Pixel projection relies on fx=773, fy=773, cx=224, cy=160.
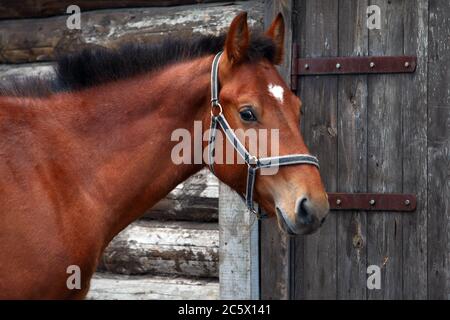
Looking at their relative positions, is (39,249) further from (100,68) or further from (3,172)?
(100,68)

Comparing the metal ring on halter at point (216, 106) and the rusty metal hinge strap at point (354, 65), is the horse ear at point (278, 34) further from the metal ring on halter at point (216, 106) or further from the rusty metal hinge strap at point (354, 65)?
the rusty metal hinge strap at point (354, 65)

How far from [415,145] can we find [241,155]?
4.60 ft

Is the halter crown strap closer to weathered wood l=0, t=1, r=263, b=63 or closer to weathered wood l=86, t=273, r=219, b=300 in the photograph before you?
weathered wood l=0, t=1, r=263, b=63

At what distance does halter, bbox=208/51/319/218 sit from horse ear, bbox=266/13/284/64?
0.25 m

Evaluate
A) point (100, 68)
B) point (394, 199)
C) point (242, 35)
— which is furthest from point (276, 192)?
point (394, 199)

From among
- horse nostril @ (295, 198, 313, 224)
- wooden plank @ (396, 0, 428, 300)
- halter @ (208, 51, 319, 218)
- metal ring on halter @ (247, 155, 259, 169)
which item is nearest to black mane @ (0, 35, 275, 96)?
halter @ (208, 51, 319, 218)

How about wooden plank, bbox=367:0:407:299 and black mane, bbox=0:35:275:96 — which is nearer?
black mane, bbox=0:35:275:96

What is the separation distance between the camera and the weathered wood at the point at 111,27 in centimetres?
428

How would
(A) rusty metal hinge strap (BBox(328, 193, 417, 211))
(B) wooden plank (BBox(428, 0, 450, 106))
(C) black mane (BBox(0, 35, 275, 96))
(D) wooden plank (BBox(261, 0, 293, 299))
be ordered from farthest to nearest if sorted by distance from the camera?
1. (D) wooden plank (BBox(261, 0, 293, 299))
2. (A) rusty metal hinge strap (BBox(328, 193, 417, 211))
3. (B) wooden plank (BBox(428, 0, 450, 106))
4. (C) black mane (BBox(0, 35, 275, 96))

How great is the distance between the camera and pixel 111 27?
4523 millimetres

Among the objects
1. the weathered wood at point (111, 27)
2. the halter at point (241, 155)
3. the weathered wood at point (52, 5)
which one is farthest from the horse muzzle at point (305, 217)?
the weathered wood at point (52, 5)

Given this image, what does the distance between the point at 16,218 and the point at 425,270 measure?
2207 millimetres

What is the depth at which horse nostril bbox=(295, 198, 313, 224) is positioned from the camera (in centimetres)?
277

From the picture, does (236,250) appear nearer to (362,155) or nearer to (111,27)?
(362,155)
